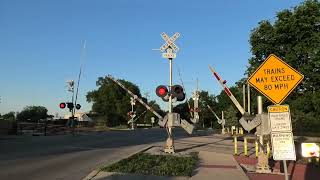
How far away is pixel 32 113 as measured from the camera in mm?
157625

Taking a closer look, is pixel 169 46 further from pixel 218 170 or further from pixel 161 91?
pixel 218 170

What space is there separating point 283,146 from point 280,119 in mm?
541

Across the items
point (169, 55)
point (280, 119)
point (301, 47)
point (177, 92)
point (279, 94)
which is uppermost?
point (301, 47)

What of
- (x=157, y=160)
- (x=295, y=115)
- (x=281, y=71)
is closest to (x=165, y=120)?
(x=157, y=160)

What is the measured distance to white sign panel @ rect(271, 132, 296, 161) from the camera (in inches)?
404

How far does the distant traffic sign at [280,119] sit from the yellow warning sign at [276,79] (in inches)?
24.8

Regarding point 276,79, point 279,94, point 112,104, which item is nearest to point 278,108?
point 279,94

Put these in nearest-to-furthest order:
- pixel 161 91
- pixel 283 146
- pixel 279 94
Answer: pixel 283 146 < pixel 279 94 < pixel 161 91

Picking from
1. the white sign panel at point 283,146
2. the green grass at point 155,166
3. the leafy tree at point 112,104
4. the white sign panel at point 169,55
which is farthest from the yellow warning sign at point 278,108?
the leafy tree at point 112,104

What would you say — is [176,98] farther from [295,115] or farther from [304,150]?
[295,115]

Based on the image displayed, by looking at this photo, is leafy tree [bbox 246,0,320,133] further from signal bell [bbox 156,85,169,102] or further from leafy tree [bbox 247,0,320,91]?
signal bell [bbox 156,85,169,102]

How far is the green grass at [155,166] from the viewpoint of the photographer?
48.0ft

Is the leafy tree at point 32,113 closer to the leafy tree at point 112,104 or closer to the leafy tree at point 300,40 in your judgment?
the leafy tree at point 112,104

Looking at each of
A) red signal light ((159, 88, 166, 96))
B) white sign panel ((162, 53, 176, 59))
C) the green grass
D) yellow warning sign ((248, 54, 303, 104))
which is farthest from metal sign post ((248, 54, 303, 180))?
white sign panel ((162, 53, 176, 59))
